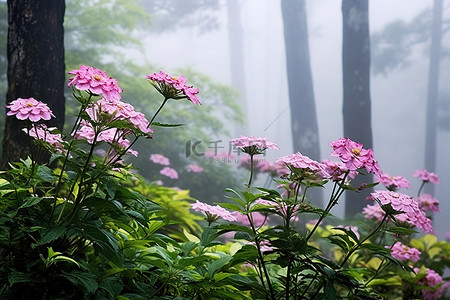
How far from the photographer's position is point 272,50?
11.2 m

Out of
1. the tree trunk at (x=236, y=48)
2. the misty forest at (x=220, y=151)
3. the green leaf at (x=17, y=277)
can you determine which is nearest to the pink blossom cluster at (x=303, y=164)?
the misty forest at (x=220, y=151)

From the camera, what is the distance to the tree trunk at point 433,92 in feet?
27.8

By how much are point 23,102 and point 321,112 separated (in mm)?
8803

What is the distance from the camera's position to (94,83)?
2.78 feet

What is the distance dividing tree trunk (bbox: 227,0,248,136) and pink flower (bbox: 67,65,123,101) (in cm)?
845

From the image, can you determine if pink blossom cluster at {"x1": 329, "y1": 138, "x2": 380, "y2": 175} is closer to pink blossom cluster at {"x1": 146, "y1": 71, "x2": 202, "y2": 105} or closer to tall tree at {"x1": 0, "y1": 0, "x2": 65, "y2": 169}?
pink blossom cluster at {"x1": 146, "y1": 71, "x2": 202, "y2": 105}

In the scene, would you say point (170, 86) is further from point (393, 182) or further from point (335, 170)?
point (393, 182)

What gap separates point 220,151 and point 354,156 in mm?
3826

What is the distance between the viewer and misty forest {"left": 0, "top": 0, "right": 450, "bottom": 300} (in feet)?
3.12

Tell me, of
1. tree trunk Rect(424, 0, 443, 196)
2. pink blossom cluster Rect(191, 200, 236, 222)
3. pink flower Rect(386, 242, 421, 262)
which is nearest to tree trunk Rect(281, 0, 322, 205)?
tree trunk Rect(424, 0, 443, 196)

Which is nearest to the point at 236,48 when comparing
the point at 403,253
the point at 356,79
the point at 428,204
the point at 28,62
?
the point at 356,79

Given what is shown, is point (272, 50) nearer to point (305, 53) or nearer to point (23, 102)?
point (305, 53)

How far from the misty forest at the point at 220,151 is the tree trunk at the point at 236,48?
0.04m

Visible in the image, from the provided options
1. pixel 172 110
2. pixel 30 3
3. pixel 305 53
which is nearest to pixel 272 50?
pixel 305 53
